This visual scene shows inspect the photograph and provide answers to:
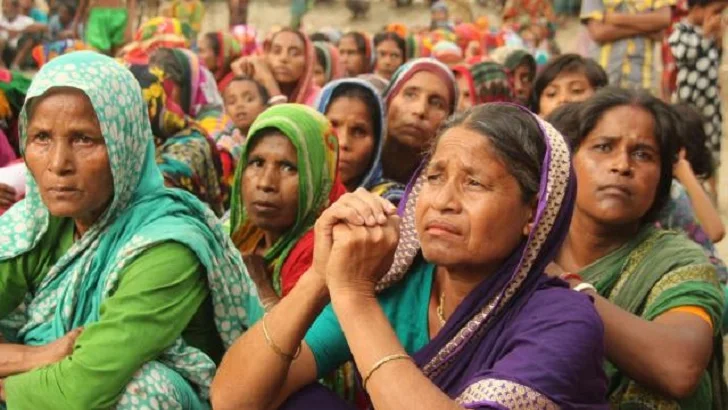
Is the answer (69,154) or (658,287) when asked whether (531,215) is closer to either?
(658,287)

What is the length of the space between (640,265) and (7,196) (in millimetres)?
2248

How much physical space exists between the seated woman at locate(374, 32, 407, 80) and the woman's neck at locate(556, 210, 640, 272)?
618cm

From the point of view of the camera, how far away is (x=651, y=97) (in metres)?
3.26

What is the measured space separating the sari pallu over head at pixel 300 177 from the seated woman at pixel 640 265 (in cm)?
88

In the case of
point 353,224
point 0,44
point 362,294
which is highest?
point 353,224

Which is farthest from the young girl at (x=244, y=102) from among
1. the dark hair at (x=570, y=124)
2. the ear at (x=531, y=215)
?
the ear at (x=531, y=215)

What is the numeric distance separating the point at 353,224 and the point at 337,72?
6900mm

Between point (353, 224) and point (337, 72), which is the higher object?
point (353, 224)

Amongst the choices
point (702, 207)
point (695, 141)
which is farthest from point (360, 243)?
point (702, 207)

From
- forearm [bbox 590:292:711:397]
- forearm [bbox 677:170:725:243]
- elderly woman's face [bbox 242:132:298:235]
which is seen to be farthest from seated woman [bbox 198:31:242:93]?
forearm [bbox 590:292:711:397]

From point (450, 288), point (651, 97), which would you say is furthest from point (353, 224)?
point (651, 97)

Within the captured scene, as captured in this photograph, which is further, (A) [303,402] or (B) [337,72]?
(B) [337,72]

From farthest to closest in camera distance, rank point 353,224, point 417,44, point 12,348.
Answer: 1. point 417,44
2. point 12,348
3. point 353,224

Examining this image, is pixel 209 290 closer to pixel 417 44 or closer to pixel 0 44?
pixel 417 44
